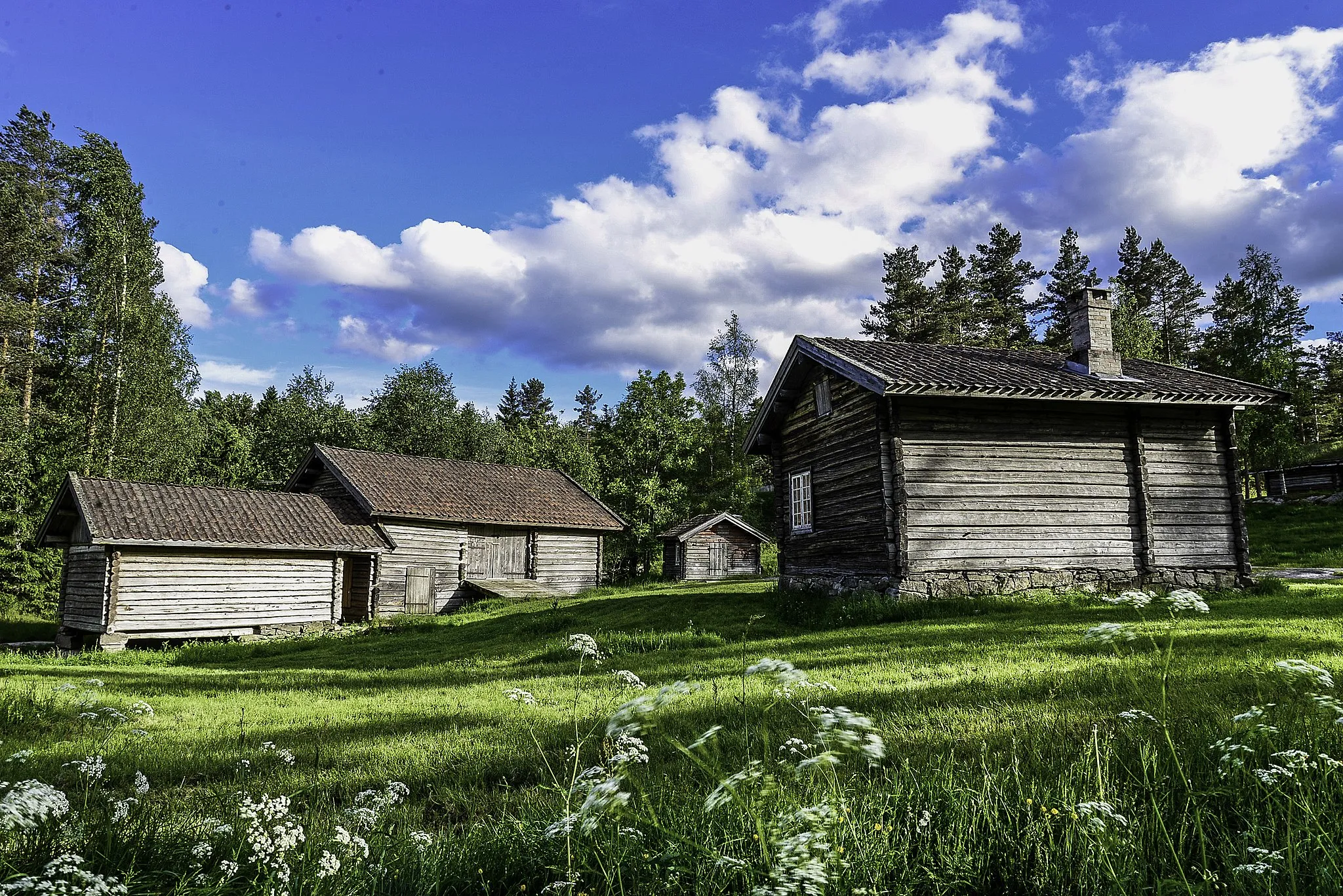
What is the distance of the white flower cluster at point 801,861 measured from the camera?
174 cm

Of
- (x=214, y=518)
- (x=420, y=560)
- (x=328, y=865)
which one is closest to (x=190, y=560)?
(x=214, y=518)

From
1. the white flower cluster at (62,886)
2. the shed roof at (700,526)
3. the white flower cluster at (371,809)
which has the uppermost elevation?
the shed roof at (700,526)

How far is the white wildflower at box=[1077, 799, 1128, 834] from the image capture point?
2.40 metres

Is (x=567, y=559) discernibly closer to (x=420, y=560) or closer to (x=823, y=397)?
(x=420, y=560)

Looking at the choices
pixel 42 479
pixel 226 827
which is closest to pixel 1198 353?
pixel 226 827

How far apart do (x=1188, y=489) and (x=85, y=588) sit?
95.1ft

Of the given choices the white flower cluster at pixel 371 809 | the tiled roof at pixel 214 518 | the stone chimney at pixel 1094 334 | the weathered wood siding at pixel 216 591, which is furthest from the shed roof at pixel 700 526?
Answer: the white flower cluster at pixel 371 809

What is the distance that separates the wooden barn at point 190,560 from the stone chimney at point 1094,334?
2192 centimetres

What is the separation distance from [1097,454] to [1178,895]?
1602 centimetres

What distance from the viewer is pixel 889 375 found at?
49.7ft

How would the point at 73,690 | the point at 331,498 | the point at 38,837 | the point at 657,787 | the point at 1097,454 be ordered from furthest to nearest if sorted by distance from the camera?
the point at 331,498 < the point at 1097,454 < the point at 73,690 < the point at 657,787 < the point at 38,837

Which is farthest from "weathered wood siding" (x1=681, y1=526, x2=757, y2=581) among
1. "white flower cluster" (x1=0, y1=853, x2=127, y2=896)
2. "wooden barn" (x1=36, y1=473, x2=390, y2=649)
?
"white flower cluster" (x1=0, y1=853, x2=127, y2=896)

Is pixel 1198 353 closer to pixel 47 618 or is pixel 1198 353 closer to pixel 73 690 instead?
pixel 73 690

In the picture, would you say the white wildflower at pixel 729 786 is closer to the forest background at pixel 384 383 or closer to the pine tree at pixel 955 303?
the forest background at pixel 384 383
